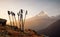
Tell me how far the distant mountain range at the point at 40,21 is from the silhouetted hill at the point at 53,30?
27cm

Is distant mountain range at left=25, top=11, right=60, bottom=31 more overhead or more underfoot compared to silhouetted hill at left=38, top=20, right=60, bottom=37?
more overhead

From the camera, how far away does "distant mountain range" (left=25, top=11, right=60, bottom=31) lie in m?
16.2

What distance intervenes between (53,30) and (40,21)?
3.88 feet

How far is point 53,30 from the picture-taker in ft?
54.0

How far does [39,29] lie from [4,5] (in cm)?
310

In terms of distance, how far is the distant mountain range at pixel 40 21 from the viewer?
1620 cm

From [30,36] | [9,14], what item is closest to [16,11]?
[9,14]

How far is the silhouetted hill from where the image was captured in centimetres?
1623

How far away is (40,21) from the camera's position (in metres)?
16.4

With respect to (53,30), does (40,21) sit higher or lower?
higher

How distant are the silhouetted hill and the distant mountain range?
27cm

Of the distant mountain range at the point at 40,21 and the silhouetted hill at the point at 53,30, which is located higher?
the distant mountain range at the point at 40,21

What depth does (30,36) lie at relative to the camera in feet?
44.8

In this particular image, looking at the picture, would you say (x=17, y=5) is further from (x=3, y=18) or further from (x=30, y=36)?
(x=30, y=36)
